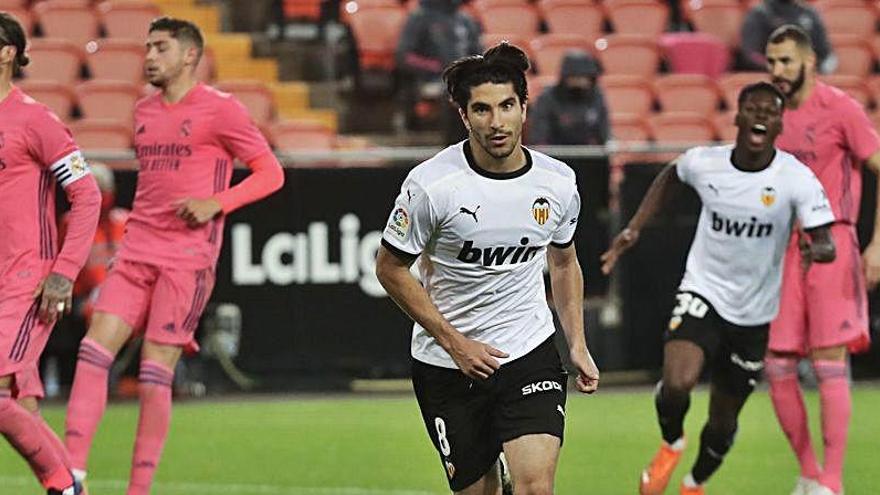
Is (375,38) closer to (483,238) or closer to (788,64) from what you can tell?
(788,64)

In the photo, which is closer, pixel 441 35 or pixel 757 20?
pixel 441 35

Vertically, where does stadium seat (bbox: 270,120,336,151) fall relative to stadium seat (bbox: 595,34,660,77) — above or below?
below

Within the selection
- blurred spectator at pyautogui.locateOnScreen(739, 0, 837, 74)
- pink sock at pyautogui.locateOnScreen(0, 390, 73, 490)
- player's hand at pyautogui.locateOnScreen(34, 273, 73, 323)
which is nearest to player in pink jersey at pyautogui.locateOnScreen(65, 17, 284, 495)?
pink sock at pyautogui.locateOnScreen(0, 390, 73, 490)

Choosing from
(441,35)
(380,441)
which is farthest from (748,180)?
(441,35)

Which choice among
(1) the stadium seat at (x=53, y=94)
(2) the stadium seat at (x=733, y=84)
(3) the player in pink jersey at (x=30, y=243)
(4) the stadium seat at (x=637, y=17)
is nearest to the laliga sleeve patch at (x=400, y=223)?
(3) the player in pink jersey at (x=30, y=243)

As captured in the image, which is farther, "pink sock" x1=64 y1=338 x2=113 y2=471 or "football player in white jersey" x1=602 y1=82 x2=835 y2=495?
"football player in white jersey" x1=602 y1=82 x2=835 y2=495

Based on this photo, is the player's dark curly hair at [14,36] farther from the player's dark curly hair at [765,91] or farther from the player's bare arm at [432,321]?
the player's dark curly hair at [765,91]

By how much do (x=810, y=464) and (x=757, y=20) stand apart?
29.3 ft

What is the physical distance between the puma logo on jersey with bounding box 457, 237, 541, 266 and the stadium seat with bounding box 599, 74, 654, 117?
37.1ft

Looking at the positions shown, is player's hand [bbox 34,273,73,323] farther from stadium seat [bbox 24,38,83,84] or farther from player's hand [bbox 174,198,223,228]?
stadium seat [bbox 24,38,83,84]

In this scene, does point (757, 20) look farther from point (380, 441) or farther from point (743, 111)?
point (743, 111)

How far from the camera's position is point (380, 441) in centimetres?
1203

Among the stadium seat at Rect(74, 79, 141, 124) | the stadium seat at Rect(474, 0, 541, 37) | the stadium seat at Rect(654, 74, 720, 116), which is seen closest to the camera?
the stadium seat at Rect(74, 79, 141, 124)

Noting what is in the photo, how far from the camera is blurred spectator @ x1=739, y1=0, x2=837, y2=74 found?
1748cm
